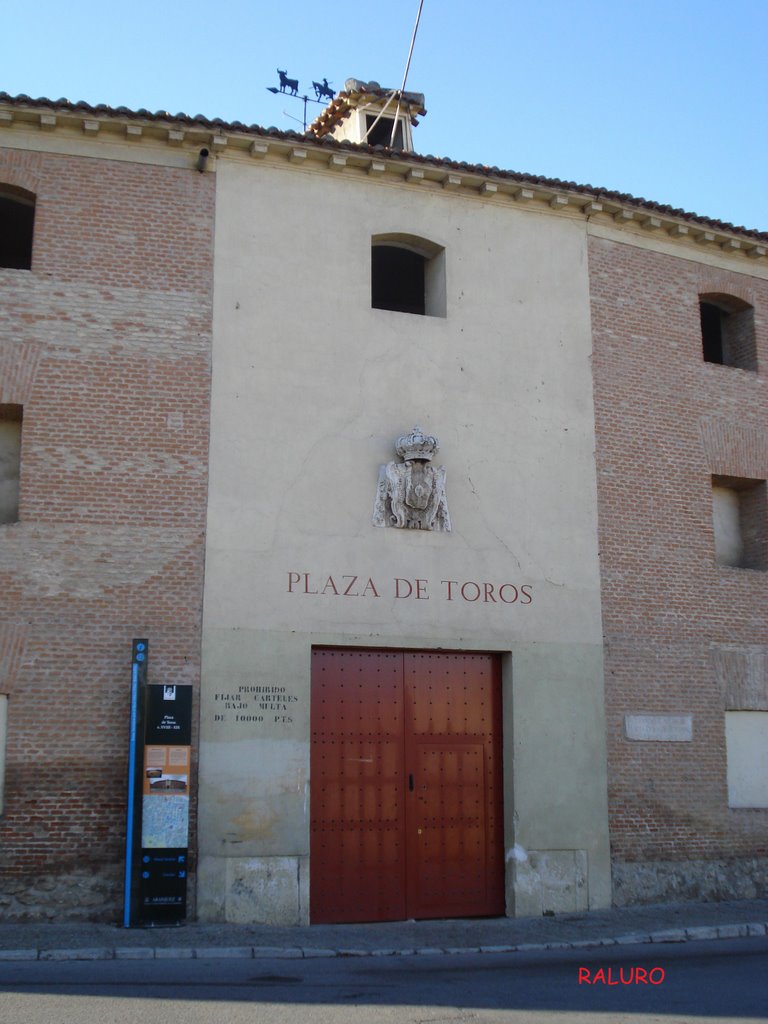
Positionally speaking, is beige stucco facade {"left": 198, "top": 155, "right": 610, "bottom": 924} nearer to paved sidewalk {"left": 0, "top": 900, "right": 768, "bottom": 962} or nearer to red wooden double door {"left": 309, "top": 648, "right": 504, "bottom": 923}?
red wooden double door {"left": 309, "top": 648, "right": 504, "bottom": 923}

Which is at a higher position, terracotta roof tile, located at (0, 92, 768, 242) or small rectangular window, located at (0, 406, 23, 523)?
terracotta roof tile, located at (0, 92, 768, 242)

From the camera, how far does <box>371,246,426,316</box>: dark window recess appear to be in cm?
1686

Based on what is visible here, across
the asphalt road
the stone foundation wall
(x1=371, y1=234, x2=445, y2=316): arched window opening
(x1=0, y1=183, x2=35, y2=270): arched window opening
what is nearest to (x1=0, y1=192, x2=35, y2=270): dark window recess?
(x1=0, y1=183, x2=35, y2=270): arched window opening

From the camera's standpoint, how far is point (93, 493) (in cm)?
1313

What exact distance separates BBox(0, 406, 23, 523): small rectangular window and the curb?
479 cm

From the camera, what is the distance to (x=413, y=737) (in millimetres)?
14023

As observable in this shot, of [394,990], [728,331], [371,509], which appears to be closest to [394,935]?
[394,990]

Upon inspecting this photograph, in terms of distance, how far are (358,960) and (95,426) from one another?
6354 mm

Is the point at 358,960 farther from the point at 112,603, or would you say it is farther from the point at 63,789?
the point at 112,603

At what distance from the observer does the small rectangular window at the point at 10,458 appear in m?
13.3

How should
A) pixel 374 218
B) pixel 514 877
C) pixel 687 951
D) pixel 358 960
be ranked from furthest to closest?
pixel 374 218
pixel 514 877
pixel 687 951
pixel 358 960

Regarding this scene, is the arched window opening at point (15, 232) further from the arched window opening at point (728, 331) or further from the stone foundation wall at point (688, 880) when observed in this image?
the stone foundation wall at point (688, 880)

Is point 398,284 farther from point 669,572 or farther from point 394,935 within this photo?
point 394,935

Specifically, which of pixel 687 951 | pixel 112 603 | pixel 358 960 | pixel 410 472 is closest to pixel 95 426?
pixel 112 603
